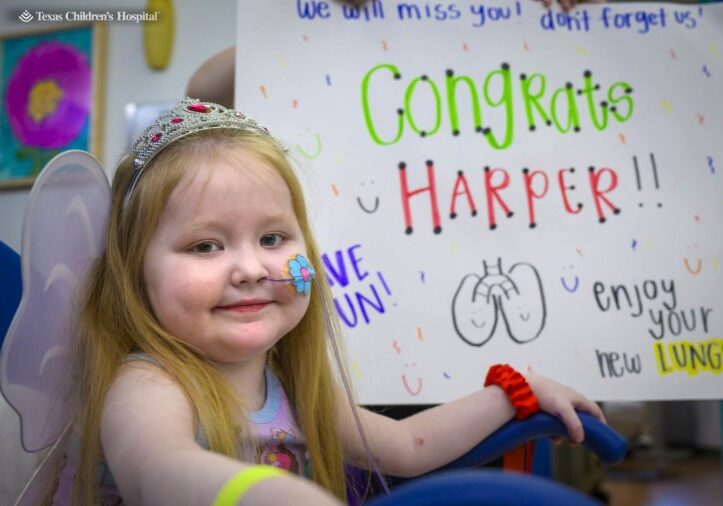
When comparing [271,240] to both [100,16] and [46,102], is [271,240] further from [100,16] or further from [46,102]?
[46,102]

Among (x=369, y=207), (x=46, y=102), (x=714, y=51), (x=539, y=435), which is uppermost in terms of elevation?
(x=46, y=102)

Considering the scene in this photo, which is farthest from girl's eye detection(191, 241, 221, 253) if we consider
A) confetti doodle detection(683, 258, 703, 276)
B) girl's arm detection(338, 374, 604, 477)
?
confetti doodle detection(683, 258, 703, 276)

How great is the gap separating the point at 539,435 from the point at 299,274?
305 millimetres

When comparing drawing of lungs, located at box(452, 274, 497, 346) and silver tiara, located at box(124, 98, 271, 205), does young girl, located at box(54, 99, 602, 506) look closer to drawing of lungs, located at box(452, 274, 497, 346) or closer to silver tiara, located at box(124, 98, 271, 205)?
silver tiara, located at box(124, 98, 271, 205)

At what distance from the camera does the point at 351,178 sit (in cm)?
103

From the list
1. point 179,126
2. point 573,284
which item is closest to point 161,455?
point 179,126

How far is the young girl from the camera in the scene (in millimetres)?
647

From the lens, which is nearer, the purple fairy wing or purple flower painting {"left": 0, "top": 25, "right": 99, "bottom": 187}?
the purple fairy wing

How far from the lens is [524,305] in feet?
3.29

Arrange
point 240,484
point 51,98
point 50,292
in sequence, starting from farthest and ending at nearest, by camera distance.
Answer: point 51,98 < point 50,292 < point 240,484

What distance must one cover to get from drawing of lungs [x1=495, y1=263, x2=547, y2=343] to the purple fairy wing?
52cm

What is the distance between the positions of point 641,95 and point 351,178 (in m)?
0.42

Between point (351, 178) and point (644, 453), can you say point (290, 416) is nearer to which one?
point (351, 178)

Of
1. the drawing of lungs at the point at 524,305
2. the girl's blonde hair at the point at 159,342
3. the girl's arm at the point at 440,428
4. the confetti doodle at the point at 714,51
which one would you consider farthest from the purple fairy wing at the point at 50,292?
the confetti doodle at the point at 714,51
